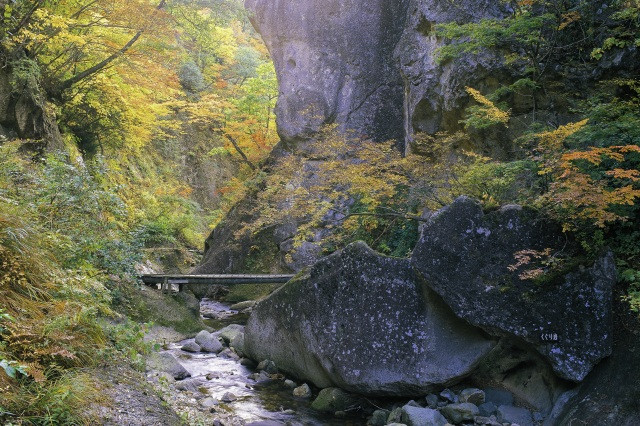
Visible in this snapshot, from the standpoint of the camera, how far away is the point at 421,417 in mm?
6293

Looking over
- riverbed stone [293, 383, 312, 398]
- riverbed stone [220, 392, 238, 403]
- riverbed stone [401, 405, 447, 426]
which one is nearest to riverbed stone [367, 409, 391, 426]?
riverbed stone [401, 405, 447, 426]

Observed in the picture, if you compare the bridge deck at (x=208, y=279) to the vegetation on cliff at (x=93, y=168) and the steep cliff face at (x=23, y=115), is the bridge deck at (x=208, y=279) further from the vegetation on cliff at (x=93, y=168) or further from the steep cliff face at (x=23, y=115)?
the steep cliff face at (x=23, y=115)

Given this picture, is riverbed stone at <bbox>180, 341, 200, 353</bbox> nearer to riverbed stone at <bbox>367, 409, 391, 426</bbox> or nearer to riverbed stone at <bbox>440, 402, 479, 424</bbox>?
riverbed stone at <bbox>367, 409, 391, 426</bbox>

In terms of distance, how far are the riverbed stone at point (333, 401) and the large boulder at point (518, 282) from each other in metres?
2.16

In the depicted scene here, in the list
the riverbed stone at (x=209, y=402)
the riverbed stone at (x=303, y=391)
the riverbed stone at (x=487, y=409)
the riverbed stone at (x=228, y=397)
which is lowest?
the riverbed stone at (x=228, y=397)

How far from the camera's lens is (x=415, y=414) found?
634 centimetres

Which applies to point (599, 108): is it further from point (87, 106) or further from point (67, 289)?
point (87, 106)

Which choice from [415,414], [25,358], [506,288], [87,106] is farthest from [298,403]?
[87,106]

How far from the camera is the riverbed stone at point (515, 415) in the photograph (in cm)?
630

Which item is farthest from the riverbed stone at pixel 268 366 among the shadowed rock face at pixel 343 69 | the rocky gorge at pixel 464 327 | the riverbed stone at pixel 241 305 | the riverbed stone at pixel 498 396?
the shadowed rock face at pixel 343 69

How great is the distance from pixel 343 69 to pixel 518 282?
13.5m

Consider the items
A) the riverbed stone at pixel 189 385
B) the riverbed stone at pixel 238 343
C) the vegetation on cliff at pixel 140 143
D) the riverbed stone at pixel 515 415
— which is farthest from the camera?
the riverbed stone at pixel 238 343

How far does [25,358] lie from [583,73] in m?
10.0

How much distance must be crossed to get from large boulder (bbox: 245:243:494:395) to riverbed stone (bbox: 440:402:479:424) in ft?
1.44
